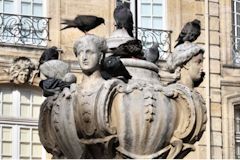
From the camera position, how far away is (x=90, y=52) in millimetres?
6547

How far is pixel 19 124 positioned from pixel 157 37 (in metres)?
3.49

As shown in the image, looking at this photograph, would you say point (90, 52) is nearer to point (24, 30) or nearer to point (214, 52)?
point (24, 30)

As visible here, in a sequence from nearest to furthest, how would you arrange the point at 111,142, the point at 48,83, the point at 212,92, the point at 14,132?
the point at 111,142, the point at 48,83, the point at 14,132, the point at 212,92

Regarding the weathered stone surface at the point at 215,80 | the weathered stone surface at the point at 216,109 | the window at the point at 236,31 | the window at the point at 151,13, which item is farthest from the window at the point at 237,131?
the window at the point at 151,13

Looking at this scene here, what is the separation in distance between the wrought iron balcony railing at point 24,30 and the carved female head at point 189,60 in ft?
36.8

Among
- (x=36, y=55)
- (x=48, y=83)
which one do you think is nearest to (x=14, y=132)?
(x=36, y=55)

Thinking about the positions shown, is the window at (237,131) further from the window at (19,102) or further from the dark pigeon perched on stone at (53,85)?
the dark pigeon perched on stone at (53,85)

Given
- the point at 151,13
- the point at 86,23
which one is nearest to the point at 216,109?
the point at 151,13

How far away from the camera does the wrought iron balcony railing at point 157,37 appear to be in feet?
63.8

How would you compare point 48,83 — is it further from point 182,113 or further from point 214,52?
point 214,52

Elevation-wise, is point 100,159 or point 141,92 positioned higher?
point 141,92

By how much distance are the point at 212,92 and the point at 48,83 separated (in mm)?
12717

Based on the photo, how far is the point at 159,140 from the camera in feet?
21.4

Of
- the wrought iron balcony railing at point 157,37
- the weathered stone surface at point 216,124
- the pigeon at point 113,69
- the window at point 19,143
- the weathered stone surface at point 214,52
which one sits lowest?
the window at point 19,143
